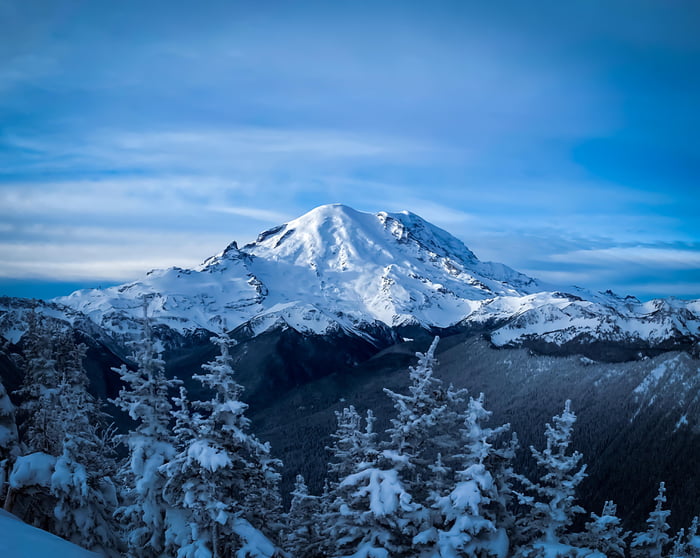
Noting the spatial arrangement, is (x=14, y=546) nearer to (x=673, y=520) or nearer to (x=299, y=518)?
(x=299, y=518)

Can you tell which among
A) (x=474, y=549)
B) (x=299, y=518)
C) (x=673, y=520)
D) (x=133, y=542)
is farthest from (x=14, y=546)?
(x=673, y=520)

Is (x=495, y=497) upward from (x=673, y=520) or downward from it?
upward

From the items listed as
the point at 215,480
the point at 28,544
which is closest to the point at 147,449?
the point at 215,480

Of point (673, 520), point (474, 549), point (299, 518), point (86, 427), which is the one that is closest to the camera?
point (474, 549)

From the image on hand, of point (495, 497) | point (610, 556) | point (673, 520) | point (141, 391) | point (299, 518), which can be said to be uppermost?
point (141, 391)

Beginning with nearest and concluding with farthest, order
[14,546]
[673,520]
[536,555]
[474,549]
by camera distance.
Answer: [14,546] < [474,549] < [536,555] < [673,520]

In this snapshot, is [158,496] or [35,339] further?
[35,339]
